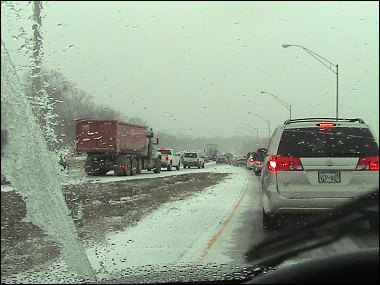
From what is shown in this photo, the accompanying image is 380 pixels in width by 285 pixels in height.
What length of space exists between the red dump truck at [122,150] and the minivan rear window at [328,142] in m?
4.21

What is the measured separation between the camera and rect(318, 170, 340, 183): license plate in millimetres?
8258

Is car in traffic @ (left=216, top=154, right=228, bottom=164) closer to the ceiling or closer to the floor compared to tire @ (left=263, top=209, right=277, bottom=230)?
closer to the floor

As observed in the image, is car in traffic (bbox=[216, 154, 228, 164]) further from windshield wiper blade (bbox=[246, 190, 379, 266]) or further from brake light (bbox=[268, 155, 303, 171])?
windshield wiper blade (bbox=[246, 190, 379, 266])

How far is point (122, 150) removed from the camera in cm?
2584

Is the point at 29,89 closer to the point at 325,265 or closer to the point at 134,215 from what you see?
the point at 325,265

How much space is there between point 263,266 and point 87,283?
1.85m

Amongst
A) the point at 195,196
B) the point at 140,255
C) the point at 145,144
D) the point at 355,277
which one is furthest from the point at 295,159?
the point at 145,144

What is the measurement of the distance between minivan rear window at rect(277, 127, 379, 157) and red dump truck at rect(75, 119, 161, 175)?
4.21 metres

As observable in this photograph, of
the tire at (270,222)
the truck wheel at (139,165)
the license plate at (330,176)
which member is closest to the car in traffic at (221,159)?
the truck wheel at (139,165)

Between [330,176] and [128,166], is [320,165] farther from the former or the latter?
[128,166]

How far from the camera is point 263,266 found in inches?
221

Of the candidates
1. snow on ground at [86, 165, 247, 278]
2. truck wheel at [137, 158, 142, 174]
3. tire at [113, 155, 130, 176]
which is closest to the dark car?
truck wheel at [137, 158, 142, 174]

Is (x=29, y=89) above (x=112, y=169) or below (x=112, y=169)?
above

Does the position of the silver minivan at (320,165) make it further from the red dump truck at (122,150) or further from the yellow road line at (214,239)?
the red dump truck at (122,150)
